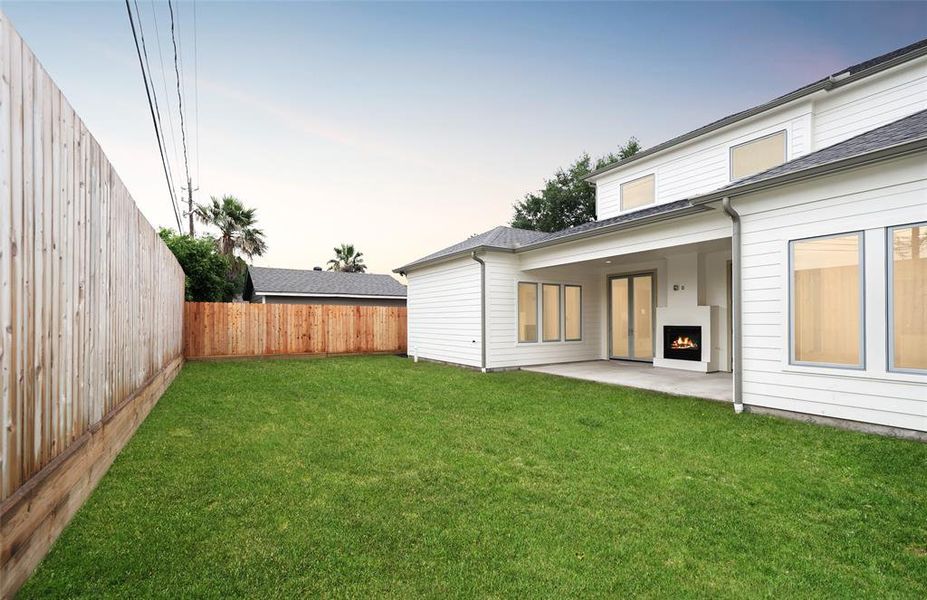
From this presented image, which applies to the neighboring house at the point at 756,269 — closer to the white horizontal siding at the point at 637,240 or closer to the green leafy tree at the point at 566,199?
the white horizontal siding at the point at 637,240

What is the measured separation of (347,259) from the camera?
110ft

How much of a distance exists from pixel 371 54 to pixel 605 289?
7881 millimetres

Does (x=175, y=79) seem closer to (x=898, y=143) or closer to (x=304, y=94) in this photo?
(x=304, y=94)

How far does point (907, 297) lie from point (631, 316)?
6306 mm

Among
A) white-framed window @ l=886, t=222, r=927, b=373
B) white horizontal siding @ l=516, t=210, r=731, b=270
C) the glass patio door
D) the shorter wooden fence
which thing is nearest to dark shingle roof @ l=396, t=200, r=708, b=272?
white horizontal siding @ l=516, t=210, r=731, b=270

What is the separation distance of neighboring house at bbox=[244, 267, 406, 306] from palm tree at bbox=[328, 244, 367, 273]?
11.4m

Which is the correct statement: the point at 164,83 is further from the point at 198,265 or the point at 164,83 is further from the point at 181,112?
the point at 198,265

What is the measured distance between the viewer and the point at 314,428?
15.8ft

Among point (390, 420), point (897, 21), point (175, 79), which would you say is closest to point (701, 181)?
point (897, 21)

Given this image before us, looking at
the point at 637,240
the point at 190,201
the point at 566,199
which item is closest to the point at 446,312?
the point at 637,240

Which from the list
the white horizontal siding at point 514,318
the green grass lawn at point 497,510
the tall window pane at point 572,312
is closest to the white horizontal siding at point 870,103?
the white horizontal siding at point 514,318

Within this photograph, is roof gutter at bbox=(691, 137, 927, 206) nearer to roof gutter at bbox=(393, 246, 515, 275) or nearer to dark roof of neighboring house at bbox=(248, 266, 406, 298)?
roof gutter at bbox=(393, 246, 515, 275)

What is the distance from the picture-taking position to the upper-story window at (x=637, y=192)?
34.3 ft

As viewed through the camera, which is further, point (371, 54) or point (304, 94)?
point (304, 94)
